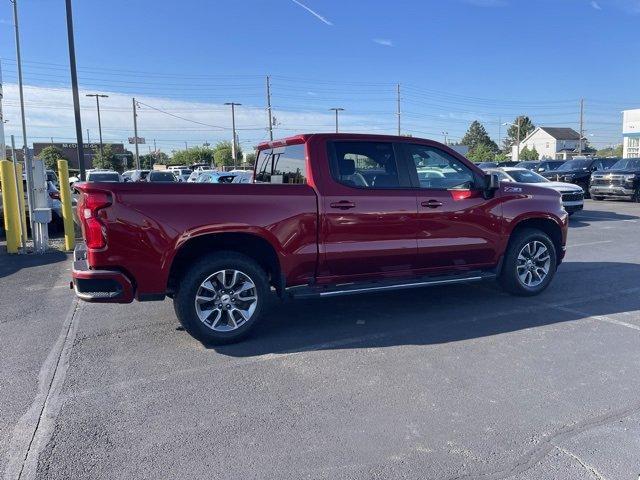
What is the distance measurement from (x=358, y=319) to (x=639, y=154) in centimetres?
5277

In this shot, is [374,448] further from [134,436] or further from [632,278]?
[632,278]

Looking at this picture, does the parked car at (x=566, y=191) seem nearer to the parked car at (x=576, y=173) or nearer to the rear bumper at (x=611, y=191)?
the rear bumper at (x=611, y=191)

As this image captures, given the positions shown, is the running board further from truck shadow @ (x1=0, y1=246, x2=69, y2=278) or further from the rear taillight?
truck shadow @ (x1=0, y1=246, x2=69, y2=278)

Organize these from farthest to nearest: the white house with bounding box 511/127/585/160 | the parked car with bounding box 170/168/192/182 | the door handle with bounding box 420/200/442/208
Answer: the white house with bounding box 511/127/585/160, the parked car with bounding box 170/168/192/182, the door handle with bounding box 420/200/442/208

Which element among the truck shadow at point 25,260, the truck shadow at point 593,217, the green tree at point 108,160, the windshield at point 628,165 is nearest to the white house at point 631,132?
the windshield at point 628,165

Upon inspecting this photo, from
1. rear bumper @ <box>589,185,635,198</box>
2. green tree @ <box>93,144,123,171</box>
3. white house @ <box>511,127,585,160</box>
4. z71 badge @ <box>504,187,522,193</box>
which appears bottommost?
rear bumper @ <box>589,185,635,198</box>

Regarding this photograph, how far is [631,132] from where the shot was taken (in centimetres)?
4916

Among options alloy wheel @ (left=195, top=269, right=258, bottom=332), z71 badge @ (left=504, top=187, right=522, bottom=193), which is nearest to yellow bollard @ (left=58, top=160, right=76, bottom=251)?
alloy wheel @ (left=195, top=269, right=258, bottom=332)

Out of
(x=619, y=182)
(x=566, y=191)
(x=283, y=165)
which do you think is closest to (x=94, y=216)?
(x=283, y=165)

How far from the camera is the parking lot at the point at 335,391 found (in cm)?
310

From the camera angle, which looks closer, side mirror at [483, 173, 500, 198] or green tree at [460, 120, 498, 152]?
side mirror at [483, 173, 500, 198]

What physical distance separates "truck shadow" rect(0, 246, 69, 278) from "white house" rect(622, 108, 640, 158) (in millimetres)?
51429

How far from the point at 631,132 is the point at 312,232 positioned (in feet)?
176

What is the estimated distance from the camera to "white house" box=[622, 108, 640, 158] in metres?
48.7
